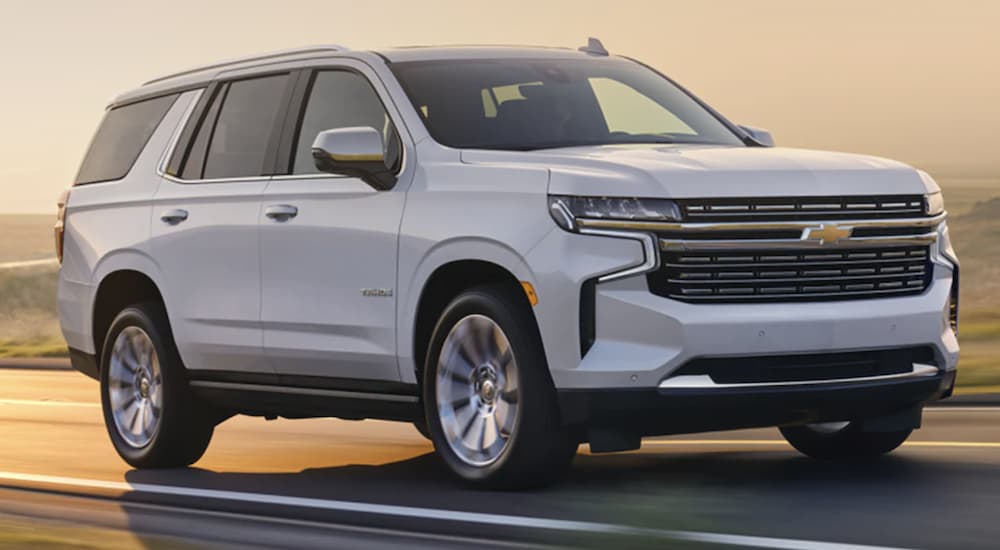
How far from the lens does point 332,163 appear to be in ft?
28.8

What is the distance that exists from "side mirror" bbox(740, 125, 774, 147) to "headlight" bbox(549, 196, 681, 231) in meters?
2.23

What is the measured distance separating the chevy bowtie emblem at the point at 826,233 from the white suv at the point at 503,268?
0.01m

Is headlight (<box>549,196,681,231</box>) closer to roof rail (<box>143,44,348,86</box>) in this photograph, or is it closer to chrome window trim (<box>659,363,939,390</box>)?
chrome window trim (<box>659,363,939,390</box>)

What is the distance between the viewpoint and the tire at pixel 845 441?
30.6 feet

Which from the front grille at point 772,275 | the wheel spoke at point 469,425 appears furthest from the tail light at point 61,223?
the front grille at point 772,275

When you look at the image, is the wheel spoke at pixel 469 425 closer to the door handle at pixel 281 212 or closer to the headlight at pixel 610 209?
the headlight at pixel 610 209

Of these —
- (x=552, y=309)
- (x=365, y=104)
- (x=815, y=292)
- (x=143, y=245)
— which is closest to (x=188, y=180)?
(x=143, y=245)

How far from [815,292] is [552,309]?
3.45 feet

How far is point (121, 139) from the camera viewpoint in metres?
11.4

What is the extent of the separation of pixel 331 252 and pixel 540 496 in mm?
1653

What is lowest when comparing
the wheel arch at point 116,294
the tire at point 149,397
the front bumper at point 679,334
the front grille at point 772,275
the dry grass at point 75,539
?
the tire at point 149,397

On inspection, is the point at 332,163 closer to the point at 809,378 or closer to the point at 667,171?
the point at 667,171

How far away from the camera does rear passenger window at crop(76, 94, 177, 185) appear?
36.3ft

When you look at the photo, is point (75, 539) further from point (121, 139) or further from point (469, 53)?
point (121, 139)
